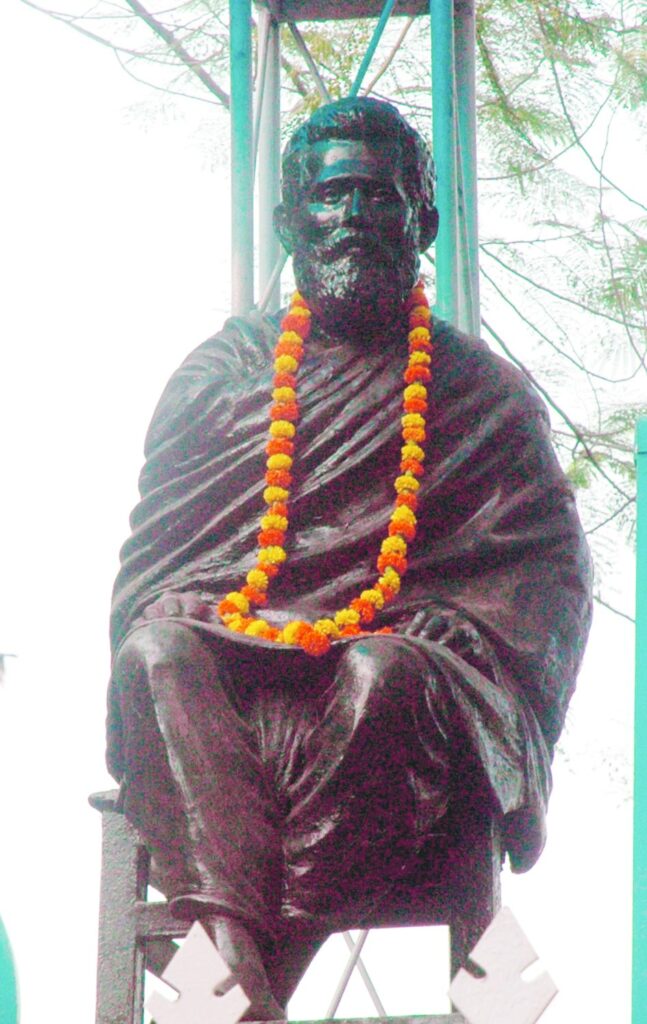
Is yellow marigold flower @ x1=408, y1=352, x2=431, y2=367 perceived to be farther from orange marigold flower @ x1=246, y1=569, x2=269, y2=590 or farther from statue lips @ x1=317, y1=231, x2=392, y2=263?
orange marigold flower @ x1=246, y1=569, x2=269, y2=590

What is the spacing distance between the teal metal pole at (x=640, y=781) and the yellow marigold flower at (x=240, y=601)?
1355 mm

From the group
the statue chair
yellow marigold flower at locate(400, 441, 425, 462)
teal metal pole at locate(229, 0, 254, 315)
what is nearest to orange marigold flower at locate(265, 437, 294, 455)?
yellow marigold flower at locate(400, 441, 425, 462)

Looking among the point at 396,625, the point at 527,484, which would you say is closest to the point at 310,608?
the point at 396,625

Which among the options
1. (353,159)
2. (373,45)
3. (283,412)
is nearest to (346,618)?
(283,412)

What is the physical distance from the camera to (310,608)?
4730mm

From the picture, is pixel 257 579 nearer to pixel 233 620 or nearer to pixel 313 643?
pixel 233 620

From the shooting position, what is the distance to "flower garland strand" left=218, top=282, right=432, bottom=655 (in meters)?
4.62

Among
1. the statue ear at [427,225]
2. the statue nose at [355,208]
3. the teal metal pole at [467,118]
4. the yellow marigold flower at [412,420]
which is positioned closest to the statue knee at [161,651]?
the yellow marigold flower at [412,420]

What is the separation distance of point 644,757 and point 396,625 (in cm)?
143

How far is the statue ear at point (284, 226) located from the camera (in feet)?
16.6

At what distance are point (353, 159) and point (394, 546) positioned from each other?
778 millimetres

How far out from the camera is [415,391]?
4.90 metres

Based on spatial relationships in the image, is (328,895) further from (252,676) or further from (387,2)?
(387,2)

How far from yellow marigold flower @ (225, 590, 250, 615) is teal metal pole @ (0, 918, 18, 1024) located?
0.93m
